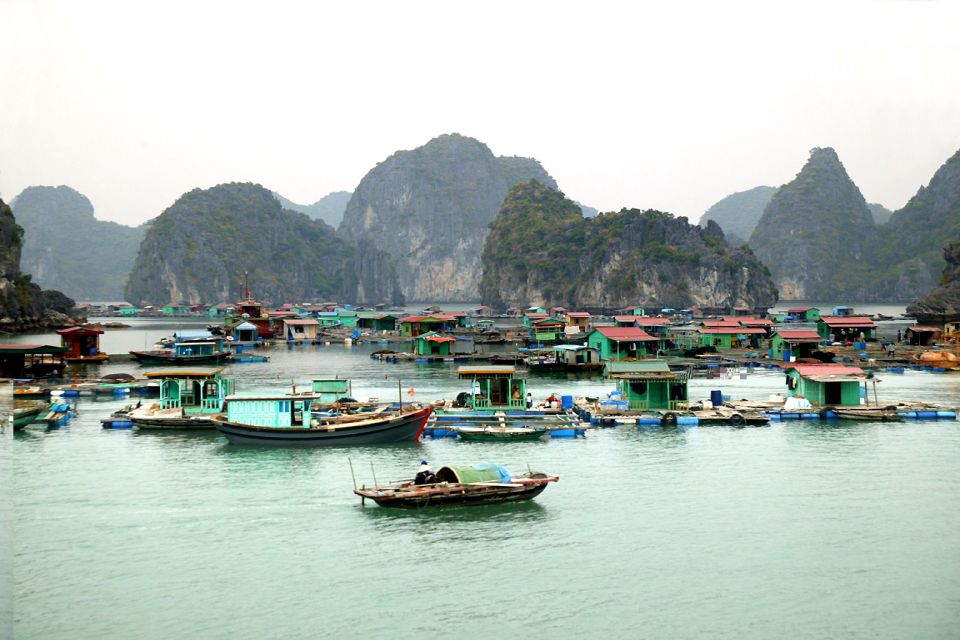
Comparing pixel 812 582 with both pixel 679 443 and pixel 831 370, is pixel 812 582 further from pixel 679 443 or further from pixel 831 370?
pixel 831 370

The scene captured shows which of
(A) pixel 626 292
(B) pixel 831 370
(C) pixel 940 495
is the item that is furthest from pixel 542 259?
(C) pixel 940 495

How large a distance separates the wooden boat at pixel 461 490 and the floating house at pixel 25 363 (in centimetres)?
3442

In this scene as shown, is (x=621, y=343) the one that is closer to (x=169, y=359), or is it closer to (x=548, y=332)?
(x=548, y=332)

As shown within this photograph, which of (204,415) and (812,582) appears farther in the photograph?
(204,415)

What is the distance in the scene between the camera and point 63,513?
2486 cm

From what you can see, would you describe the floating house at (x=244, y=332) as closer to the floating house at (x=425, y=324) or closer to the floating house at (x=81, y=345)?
the floating house at (x=425, y=324)

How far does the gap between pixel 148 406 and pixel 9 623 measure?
106 ft

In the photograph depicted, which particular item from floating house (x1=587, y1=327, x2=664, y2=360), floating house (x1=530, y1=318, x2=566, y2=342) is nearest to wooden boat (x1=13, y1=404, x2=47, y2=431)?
floating house (x1=587, y1=327, x2=664, y2=360)

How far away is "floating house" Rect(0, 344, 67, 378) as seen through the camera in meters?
51.9

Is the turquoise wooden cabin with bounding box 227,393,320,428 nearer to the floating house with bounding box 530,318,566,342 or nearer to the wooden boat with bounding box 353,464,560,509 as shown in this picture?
the wooden boat with bounding box 353,464,560,509

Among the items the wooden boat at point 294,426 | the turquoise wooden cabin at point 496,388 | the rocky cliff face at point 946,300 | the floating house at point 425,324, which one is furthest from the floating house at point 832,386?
the rocky cliff face at point 946,300

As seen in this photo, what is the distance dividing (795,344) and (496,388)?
117 ft

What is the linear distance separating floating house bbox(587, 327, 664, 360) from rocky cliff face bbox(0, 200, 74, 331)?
6527cm

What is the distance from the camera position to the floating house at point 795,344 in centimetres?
6700
